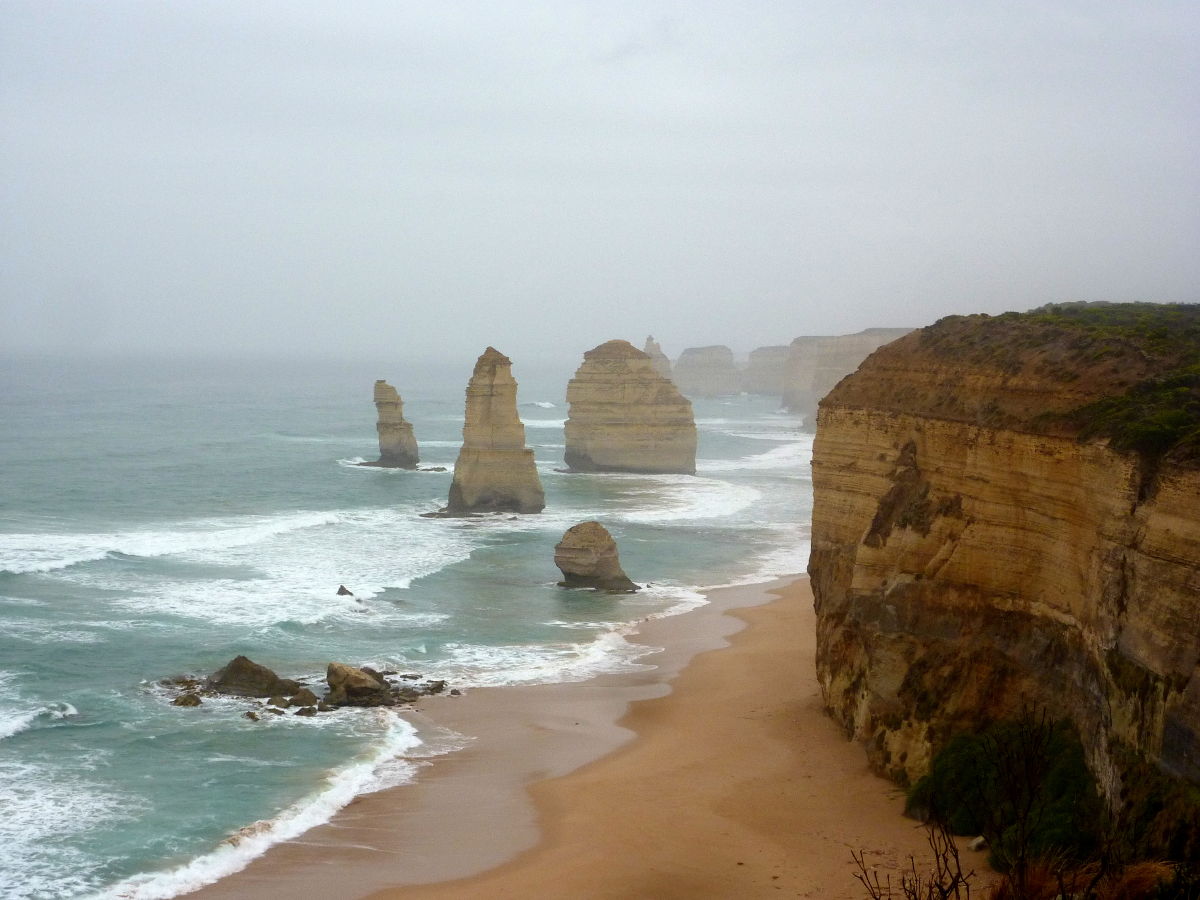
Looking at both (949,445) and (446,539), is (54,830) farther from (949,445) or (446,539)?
(446,539)

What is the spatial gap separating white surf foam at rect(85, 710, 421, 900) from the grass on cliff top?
12271mm

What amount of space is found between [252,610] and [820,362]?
9620cm

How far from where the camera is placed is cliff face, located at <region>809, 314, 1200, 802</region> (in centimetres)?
Answer: 1417

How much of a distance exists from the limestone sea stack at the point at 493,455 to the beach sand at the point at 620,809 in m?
26.6

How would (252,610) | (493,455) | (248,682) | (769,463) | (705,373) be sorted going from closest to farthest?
1. (248,682)
2. (252,610)
3. (493,455)
4. (769,463)
5. (705,373)

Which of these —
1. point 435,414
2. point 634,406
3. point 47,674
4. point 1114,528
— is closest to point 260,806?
point 47,674

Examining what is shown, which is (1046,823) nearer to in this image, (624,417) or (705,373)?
(624,417)

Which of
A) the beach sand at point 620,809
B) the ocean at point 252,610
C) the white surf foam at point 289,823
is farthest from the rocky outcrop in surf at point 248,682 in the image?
the beach sand at point 620,809

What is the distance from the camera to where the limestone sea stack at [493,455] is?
54062mm

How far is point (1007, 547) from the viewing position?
712 inches

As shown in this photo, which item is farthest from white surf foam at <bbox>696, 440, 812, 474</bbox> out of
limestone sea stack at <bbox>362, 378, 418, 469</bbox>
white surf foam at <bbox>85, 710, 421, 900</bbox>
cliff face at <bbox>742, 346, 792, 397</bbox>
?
cliff face at <bbox>742, 346, 792, 397</bbox>

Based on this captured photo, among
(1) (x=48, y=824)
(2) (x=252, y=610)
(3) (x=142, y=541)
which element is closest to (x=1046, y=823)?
(1) (x=48, y=824)

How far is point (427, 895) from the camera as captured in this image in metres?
17.0

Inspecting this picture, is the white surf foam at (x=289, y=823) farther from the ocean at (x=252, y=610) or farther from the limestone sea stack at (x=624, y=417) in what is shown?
the limestone sea stack at (x=624, y=417)
